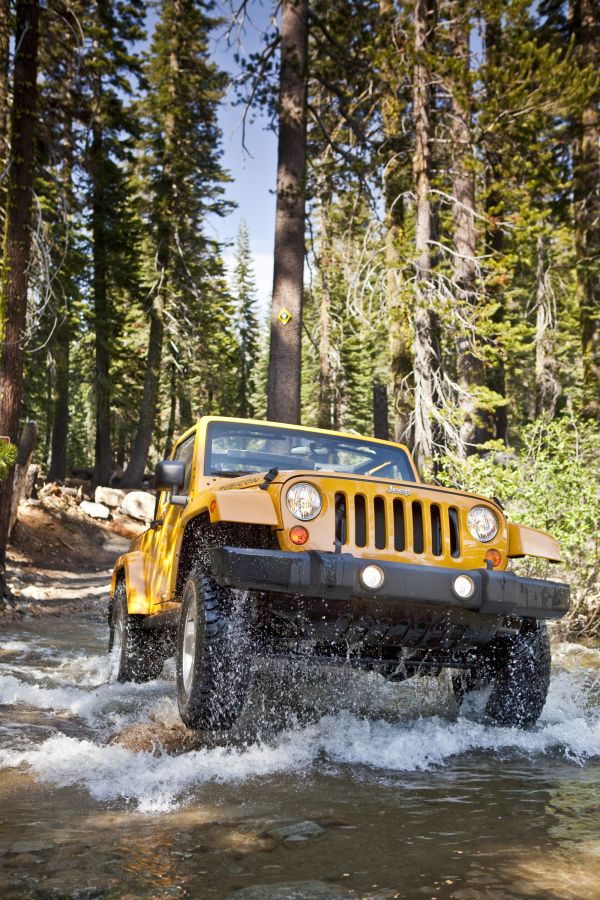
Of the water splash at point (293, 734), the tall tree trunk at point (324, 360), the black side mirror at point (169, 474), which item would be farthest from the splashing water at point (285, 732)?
the tall tree trunk at point (324, 360)

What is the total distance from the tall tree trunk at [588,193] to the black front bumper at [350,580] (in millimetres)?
12437

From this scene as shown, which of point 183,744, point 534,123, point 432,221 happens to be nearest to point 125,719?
point 183,744

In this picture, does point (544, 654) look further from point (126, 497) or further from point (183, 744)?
point (126, 497)

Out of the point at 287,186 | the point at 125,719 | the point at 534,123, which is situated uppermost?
the point at 534,123

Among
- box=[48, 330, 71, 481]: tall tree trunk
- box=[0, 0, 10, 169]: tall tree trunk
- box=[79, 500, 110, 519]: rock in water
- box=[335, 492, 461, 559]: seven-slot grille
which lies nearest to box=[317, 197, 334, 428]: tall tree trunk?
box=[48, 330, 71, 481]: tall tree trunk

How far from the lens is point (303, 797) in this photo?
3.64 m

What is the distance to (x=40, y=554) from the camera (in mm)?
16062

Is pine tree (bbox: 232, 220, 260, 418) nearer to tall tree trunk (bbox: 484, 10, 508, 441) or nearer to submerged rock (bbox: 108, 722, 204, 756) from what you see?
tall tree trunk (bbox: 484, 10, 508, 441)

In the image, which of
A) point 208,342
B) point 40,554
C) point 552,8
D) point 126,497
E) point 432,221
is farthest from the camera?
point 208,342

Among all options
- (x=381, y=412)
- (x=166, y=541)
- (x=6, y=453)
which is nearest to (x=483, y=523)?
(x=166, y=541)

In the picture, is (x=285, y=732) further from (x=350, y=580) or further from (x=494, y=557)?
(x=494, y=557)

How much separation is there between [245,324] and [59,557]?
3810 centimetres

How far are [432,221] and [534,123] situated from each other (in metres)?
2.51

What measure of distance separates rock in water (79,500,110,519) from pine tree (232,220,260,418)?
26378 millimetres
